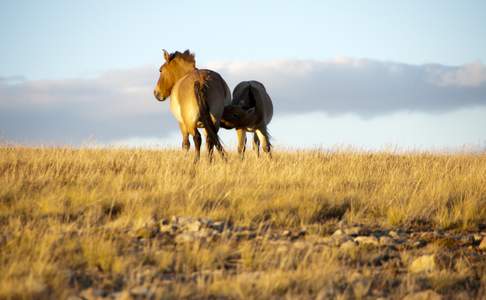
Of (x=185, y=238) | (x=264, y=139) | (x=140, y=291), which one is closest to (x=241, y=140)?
(x=264, y=139)

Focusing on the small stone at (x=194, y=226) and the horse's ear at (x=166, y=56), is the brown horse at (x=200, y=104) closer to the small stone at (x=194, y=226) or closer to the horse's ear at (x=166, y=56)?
the horse's ear at (x=166, y=56)

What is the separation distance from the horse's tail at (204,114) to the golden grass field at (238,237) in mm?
2077

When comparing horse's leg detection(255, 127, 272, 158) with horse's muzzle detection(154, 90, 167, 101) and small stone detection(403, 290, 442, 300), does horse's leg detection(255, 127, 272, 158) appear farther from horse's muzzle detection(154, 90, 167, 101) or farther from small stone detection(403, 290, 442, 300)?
small stone detection(403, 290, 442, 300)

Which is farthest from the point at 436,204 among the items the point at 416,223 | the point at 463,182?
the point at 463,182

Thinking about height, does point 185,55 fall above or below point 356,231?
above

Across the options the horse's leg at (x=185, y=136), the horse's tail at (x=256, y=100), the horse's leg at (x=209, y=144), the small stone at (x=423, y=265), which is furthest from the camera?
the horse's tail at (x=256, y=100)

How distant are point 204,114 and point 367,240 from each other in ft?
20.0

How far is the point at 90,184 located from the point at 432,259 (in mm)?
5255

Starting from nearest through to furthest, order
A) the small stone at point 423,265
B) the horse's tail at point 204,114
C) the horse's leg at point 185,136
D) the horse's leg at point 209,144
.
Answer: the small stone at point 423,265
the horse's tail at point 204,114
the horse's leg at point 209,144
the horse's leg at point 185,136

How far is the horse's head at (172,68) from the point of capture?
529 inches

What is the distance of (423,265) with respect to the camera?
16.6 ft

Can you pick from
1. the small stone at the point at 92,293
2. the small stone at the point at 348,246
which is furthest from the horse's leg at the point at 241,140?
the small stone at the point at 92,293

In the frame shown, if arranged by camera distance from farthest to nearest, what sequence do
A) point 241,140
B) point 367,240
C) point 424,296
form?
point 241,140 < point 367,240 < point 424,296

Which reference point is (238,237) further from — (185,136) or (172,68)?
(172,68)
